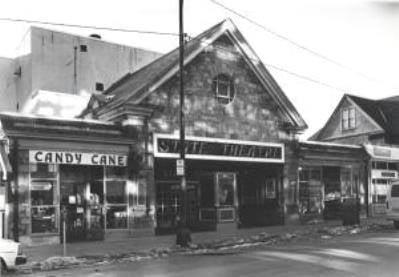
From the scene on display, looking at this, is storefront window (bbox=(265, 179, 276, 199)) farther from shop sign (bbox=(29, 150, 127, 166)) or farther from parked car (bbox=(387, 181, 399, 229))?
shop sign (bbox=(29, 150, 127, 166))

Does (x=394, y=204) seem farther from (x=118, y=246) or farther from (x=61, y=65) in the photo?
(x=61, y=65)

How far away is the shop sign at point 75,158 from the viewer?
62.0 ft

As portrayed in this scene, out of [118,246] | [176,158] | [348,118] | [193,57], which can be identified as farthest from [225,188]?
[348,118]

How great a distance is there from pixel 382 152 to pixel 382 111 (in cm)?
1395

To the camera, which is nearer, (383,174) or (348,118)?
(383,174)

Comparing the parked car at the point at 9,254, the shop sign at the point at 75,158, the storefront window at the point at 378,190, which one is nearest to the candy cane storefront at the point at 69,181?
the shop sign at the point at 75,158

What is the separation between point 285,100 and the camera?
27672mm

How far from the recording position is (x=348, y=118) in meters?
46.7

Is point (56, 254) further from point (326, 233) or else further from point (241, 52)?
point (241, 52)

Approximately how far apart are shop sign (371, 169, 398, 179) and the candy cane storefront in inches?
708

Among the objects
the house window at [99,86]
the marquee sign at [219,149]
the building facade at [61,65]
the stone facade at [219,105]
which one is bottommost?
the marquee sign at [219,149]

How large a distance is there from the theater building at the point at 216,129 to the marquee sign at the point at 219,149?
4cm

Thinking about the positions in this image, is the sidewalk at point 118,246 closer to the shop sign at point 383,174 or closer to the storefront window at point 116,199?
the storefront window at point 116,199

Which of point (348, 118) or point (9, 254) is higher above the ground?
point (348, 118)
